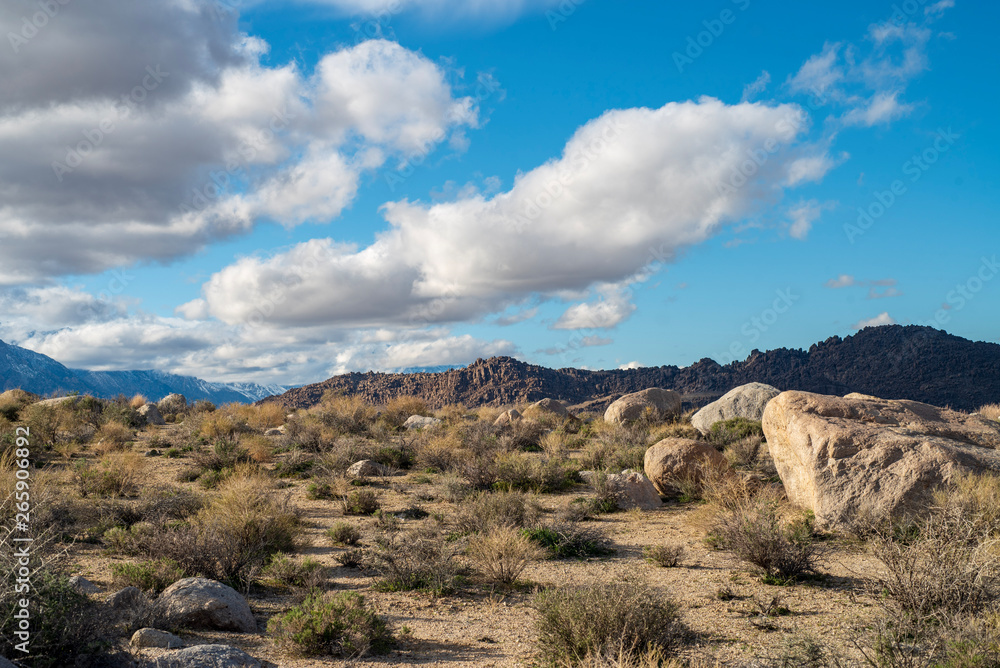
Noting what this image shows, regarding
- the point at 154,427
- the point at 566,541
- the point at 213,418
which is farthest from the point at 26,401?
the point at 566,541

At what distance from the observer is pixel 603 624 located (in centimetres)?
545

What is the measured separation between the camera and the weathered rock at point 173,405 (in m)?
34.3

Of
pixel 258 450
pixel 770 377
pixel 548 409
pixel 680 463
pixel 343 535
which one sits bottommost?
pixel 343 535

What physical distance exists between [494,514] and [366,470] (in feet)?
22.9

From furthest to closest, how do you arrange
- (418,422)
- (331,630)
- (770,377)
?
(770,377) < (418,422) < (331,630)

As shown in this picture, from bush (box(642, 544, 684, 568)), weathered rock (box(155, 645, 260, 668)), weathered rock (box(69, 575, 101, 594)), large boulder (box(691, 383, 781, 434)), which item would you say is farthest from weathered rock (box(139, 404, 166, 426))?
weathered rock (box(155, 645, 260, 668))

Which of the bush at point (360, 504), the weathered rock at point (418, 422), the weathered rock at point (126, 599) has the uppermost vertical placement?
the weathered rock at point (418, 422)

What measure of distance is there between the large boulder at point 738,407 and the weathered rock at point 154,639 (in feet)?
67.1

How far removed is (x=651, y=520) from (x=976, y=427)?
21.6ft

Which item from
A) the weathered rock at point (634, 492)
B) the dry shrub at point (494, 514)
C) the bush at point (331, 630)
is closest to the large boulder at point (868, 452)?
the weathered rock at point (634, 492)

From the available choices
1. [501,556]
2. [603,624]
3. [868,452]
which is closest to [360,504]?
[501,556]

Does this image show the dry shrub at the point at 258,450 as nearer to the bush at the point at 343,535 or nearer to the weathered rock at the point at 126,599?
the bush at the point at 343,535

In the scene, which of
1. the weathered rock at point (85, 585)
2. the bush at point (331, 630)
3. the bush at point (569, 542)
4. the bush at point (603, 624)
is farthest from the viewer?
the bush at point (569, 542)

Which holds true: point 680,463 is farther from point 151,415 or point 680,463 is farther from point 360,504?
point 151,415
